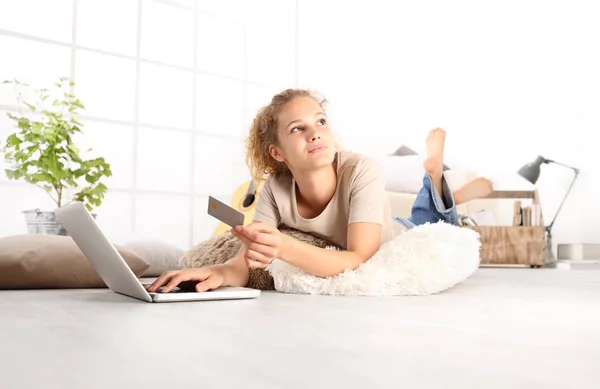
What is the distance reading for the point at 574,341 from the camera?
0.84 meters

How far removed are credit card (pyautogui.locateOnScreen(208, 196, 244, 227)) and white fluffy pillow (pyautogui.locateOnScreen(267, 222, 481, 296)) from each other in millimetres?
454

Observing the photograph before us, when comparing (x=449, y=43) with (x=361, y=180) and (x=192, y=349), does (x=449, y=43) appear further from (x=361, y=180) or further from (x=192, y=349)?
(x=192, y=349)

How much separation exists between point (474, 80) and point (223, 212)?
12.5 feet

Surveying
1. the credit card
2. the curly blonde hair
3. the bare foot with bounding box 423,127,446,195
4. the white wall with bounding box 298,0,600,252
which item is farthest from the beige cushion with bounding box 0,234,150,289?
the white wall with bounding box 298,0,600,252

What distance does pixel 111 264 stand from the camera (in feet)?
4.33

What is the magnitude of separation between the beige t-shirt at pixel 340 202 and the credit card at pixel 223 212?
510mm

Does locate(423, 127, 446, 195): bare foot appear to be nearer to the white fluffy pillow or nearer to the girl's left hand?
the white fluffy pillow

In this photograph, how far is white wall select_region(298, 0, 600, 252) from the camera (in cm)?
421

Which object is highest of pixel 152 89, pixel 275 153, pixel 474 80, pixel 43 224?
pixel 474 80

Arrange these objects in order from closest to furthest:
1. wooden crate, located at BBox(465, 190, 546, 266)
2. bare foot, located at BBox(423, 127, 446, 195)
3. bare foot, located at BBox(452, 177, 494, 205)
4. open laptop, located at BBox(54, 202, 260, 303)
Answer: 1. open laptop, located at BBox(54, 202, 260, 303)
2. bare foot, located at BBox(423, 127, 446, 195)
3. bare foot, located at BBox(452, 177, 494, 205)
4. wooden crate, located at BBox(465, 190, 546, 266)

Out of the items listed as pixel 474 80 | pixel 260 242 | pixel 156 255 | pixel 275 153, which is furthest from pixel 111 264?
pixel 474 80

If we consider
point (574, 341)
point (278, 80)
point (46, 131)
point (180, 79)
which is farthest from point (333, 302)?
point (278, 80)

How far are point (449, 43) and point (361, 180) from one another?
3309mm

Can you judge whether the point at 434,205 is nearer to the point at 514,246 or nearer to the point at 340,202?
the point at 340,202
